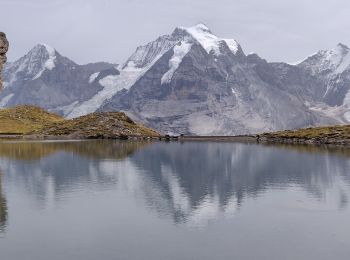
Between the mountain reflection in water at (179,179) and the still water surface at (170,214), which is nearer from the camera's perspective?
the still water surface at (170,214)

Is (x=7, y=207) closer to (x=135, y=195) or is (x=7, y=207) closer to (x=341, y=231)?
(x=135, y=195)

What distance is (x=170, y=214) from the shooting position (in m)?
67.4

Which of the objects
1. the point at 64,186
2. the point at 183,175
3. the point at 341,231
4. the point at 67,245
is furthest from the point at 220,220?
the point at 183,175

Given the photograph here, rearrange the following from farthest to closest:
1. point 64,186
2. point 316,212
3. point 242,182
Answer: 1. point 242,182
2. point 64,186
3. point 316,212

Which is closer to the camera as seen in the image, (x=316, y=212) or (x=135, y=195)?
(x=316, y=212)

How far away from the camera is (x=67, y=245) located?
168 feet

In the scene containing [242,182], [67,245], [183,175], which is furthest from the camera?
[183,175]

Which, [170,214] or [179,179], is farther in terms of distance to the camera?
[179,179]

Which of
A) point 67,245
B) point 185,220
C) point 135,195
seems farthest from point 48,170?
point 67,245

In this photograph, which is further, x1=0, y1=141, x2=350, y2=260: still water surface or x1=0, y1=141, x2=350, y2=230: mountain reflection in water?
x1=0, y1=141, x2=350, y2=230: mountain reflection in water

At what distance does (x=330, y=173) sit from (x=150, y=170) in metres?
41.2

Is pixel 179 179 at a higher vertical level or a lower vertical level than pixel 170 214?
higher

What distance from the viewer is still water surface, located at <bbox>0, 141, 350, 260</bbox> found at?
50.0 meters

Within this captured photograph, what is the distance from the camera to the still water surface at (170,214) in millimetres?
50031
